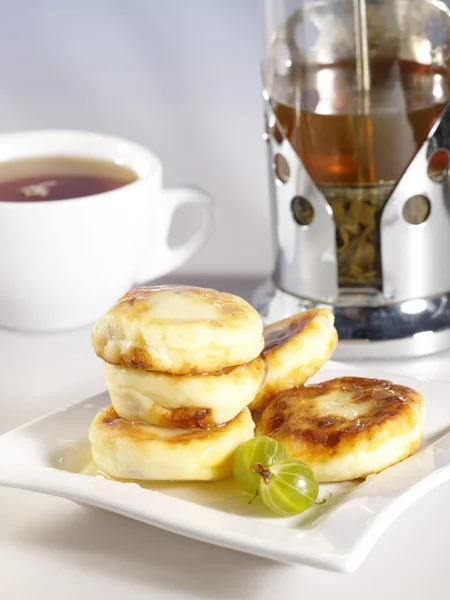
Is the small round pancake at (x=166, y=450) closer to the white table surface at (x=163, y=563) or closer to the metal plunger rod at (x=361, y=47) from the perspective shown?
the white table surface at (x=163, y=563)

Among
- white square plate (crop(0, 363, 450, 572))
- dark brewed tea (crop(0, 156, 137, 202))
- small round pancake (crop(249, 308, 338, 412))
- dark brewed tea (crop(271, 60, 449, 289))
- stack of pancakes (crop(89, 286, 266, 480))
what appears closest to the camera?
white square plate (crop(0, 363, 450, 572))

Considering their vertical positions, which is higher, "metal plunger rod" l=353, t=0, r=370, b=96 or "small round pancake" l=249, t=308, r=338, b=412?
"metal plunger rod" l=353, t=0, r=370, b=96

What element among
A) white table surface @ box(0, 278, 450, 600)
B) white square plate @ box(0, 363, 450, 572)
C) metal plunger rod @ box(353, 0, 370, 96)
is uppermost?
metal plunger rod @ box(353, 0, 370, 96)

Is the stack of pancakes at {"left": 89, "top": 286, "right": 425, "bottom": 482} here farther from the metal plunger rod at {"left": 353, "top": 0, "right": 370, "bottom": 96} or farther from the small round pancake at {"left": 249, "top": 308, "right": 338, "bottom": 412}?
the metal plunger rod at {"left": 353, "top": 0, "right": 370, "bottom": 96}

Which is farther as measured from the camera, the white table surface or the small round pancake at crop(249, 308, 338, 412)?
the small round pancake at crop(249, 308, 338, 412)

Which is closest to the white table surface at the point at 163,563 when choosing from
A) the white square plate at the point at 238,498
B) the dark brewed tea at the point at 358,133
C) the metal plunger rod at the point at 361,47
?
the white square plate at the point at 238,498

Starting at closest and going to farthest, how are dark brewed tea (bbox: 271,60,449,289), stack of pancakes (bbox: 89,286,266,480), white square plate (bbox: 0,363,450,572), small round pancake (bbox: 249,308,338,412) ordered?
white square plate (bbox: 0,363,450,572) → stack of pancakes (bbox: 89,286,266,480) → small round pancake (bbox: 249,308,338,412) → dark brewed tea (bbox: 271,60,449,289)

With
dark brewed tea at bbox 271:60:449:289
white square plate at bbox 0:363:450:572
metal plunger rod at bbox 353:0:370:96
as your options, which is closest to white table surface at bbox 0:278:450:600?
white square plate at bbox 0:363:450:572
